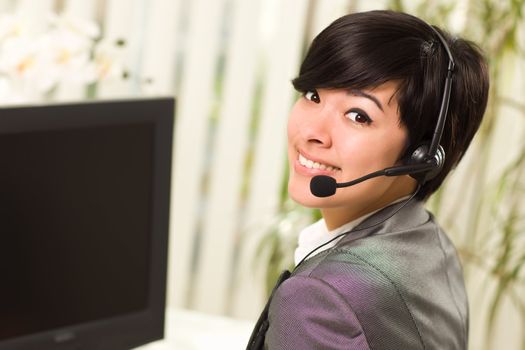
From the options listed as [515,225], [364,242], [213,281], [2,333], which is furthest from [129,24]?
[364,242]

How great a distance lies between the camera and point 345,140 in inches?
44.6

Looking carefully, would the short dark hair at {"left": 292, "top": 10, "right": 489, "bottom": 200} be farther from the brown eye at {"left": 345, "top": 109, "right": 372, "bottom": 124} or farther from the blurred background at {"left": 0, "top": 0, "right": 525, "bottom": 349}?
the blurred background at {"left": 0, "top": 0, "right": 525, "bottom": 349}

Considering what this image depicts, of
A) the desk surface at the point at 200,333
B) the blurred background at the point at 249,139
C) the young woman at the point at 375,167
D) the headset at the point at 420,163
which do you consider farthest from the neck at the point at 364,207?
the blurred background at the point at 249,139

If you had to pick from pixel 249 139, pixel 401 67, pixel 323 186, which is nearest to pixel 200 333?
pixel 323 186

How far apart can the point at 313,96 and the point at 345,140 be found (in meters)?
0.11

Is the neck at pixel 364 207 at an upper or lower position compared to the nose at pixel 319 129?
lower

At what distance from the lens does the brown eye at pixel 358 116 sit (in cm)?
113

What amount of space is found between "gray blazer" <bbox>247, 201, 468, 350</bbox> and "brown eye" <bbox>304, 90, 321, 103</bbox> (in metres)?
0.18

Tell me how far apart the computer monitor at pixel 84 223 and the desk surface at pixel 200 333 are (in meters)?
0.22

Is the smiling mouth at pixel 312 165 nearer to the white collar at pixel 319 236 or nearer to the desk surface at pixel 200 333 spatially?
the white collar at pixel 319 236

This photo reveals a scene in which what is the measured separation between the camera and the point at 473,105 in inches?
48.4

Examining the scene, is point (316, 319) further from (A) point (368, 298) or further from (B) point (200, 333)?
(B) point (200, 333)

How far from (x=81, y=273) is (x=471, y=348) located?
73.4 inches

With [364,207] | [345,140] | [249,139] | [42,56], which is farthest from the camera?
[249,139]
